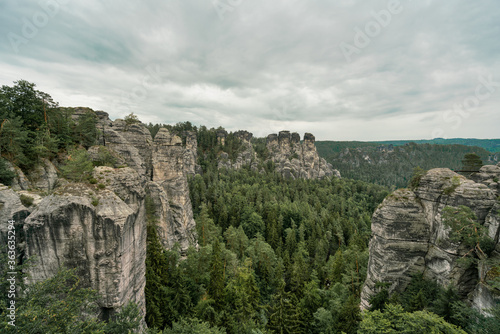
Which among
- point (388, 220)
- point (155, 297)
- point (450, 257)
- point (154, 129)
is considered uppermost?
point (154, 129)

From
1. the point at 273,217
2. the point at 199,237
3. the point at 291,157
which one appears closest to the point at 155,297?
the point at 199,237

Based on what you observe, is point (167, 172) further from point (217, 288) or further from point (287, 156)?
point (287, 156)

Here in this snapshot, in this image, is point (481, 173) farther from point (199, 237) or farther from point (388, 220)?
point (199, 237)

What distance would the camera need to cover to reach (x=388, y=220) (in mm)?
17766

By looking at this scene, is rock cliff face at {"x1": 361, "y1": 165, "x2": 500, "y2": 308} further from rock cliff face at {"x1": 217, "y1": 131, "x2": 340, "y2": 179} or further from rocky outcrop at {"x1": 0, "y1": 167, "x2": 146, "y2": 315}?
rock cliff face at {"x1": 217, "y1": 131, "x2": 340, "y2": 179}

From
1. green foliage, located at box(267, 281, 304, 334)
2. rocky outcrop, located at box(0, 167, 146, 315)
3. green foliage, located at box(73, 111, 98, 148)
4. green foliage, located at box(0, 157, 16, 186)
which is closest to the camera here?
rocky outcrop, located at box(0, 167, 146, 315)

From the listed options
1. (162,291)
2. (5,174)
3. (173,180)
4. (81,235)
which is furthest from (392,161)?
(5,174)

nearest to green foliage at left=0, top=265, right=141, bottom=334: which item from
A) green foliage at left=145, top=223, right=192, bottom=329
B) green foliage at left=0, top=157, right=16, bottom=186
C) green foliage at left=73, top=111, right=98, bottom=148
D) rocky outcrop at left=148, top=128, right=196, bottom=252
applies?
green foliage at left=0, top=157, right=16, bottom=186

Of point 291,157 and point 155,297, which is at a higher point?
point 291,157

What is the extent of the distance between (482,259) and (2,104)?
33.6 metres

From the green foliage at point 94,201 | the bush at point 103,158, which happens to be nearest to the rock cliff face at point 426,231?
the green foliage at point 94,201

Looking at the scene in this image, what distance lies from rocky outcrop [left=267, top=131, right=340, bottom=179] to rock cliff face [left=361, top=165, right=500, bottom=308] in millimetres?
79920

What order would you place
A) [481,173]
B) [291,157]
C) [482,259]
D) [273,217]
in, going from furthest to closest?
1. [291,157]
2. [273,217]
3. [481,173]
4. [482,259]

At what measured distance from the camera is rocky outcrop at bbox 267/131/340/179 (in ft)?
338
